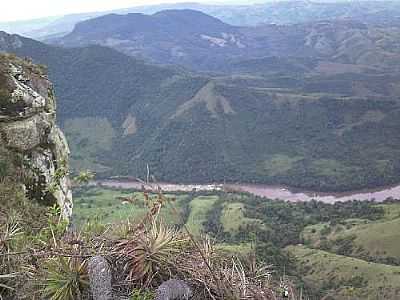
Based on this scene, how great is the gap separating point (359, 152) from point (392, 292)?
106 metres

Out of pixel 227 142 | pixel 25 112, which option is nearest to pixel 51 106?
pixel 25 112

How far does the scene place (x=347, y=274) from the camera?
2534 inches

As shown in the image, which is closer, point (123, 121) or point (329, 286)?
point (329, 286)

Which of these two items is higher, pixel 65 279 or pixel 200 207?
pixel 65 279

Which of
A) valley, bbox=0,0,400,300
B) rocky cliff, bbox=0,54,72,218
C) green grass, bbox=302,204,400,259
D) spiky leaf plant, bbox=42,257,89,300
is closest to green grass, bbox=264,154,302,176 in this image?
valley, bbox=0,0,400,300

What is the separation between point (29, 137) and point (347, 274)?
53.6 meters

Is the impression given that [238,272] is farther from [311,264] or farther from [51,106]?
[311,264]

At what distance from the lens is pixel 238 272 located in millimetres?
6832

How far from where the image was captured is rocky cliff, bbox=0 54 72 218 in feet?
61.2

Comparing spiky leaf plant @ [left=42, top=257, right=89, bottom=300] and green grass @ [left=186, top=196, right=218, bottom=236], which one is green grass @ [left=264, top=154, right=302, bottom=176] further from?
spiky leaf plant @ [left=42, top=257, right=89, bottom=300]

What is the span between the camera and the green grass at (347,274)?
57.6 m

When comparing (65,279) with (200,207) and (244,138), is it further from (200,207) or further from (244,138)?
(244,138)

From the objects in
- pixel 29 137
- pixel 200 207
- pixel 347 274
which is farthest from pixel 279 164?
pixel 29 137

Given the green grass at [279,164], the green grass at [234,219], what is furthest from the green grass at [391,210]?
the green grass at [279,164]
